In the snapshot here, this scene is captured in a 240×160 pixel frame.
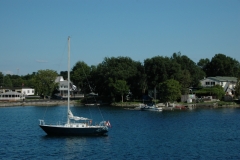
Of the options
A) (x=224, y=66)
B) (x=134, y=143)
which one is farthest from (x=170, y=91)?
(x=224, y=66)

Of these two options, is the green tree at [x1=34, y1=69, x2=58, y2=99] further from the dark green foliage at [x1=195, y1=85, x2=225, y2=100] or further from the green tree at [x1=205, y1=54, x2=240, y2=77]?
the green tree at [x1=205, y1=54, x2=240, y2=77]

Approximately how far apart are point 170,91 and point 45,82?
54176mm

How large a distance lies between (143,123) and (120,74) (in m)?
53.3

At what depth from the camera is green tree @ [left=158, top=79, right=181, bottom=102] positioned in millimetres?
97438

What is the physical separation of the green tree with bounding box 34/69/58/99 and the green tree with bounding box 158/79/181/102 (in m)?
49.3

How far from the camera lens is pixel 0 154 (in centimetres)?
3906

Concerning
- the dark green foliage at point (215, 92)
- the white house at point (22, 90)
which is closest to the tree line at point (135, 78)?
the dark green foliage at point (215, 92)

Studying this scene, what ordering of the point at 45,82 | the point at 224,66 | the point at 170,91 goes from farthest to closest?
the point at 224,66 < the point at 45,82 < the point at 170,91

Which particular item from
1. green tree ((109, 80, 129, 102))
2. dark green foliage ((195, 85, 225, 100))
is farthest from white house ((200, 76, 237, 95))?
green tree ((109, 80, 129, 102))

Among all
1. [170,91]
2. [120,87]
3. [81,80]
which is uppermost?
[81,80]

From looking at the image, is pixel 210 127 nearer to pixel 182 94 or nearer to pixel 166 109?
pixel 166 109

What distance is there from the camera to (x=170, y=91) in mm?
97062

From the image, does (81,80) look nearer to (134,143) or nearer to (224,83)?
(224,83)

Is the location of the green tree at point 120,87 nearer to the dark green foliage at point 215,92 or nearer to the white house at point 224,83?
the dark green foliage at point 215,92
